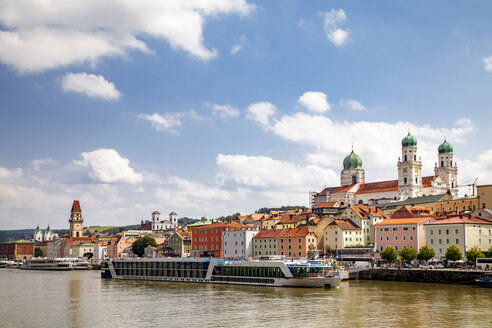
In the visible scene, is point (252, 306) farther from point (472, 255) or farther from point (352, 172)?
point (352, 172)

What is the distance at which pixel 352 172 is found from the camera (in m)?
182

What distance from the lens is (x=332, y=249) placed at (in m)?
110

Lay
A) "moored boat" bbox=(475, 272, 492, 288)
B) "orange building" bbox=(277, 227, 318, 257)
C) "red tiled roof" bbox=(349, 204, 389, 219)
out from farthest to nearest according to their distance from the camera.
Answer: "red tiled roof" bbox=(349, 204, 389, 219) → "orange building" bbox=(277, 227, 318, 257) → "moored boat" bbox=(475, 272, 492, 288)

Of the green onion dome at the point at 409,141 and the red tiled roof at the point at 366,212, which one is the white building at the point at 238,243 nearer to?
the red tiled roof at the point at 366,212

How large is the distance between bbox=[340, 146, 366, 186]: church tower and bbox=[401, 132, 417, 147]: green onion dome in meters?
16.1

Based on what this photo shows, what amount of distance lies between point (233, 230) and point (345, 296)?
205 feet

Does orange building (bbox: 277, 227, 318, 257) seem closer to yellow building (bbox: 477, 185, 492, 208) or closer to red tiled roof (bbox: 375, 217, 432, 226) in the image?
red tiled roof (bbox: 375, 217, 432, 226)

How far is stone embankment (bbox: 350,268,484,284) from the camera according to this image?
72219mm

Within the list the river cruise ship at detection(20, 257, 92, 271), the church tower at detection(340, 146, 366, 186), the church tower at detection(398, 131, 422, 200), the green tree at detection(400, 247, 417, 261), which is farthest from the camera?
the church tower at detection(340, 146, 366, 186)

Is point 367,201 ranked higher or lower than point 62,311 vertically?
higher

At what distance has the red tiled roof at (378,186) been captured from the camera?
542 ft

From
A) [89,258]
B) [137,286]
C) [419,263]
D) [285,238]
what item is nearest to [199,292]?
[137,286]

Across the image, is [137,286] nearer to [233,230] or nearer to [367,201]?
[233,230]

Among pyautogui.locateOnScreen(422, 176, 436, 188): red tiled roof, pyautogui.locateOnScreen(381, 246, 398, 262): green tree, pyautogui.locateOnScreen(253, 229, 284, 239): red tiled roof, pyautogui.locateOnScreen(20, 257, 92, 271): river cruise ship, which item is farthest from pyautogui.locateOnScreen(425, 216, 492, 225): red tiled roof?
pyautogui.locateOnScreen(20, 257, 92, 271): river cruise ship
